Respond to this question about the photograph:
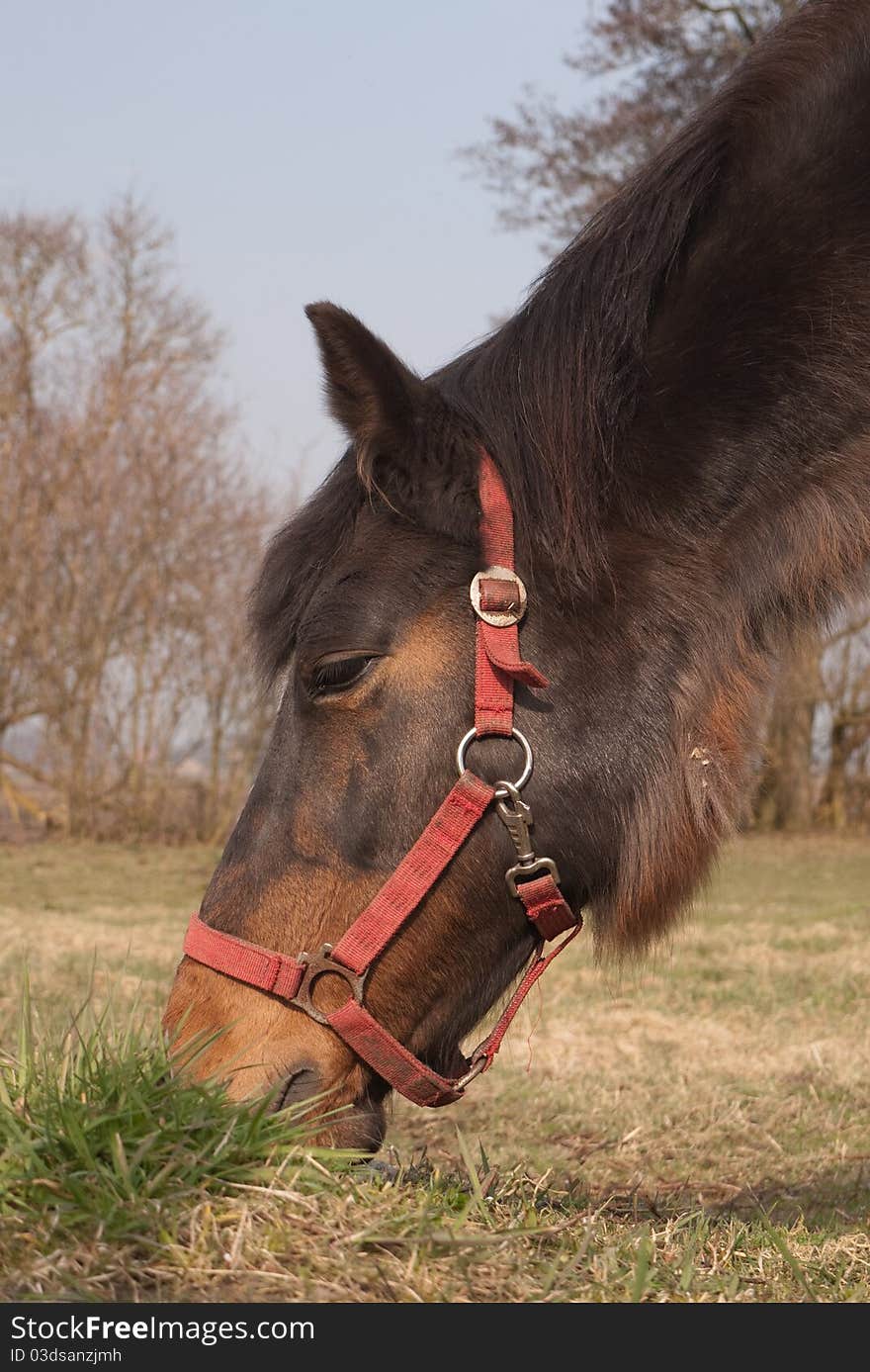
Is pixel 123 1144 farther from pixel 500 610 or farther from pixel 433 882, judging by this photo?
pixel 500 610

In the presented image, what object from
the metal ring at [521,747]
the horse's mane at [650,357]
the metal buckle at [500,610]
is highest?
the horse's mane at [650,357]

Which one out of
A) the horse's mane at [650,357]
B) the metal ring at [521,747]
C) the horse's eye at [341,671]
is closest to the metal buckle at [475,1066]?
the metal ring at [521,747]

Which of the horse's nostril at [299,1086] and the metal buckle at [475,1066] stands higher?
the horse's nostril at [299,1086]

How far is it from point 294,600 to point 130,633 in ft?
48.7

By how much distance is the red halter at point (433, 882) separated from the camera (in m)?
→ 2.46

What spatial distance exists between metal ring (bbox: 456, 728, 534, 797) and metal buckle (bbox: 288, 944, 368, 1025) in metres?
0.43

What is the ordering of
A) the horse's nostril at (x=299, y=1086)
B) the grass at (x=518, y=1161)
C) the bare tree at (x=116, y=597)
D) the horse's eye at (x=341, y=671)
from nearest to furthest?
the grass at (x=518, y=1161) < the horse's nostril at (x=299, y=1086) < the horse's eye at (x=341, y=671) < the bare tree at (x=116, y=597)

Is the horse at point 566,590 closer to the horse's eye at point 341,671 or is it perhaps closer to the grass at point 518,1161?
the horse's eye at point 341,671

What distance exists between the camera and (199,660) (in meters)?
16.8

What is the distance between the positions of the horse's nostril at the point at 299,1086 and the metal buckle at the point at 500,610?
915 millimetres

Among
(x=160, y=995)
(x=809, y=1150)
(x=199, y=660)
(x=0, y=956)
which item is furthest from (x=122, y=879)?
(x=809, y=1150)

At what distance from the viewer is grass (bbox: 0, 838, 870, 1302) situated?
6.56 ft

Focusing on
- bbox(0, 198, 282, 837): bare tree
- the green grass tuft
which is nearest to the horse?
the green grass tuft
